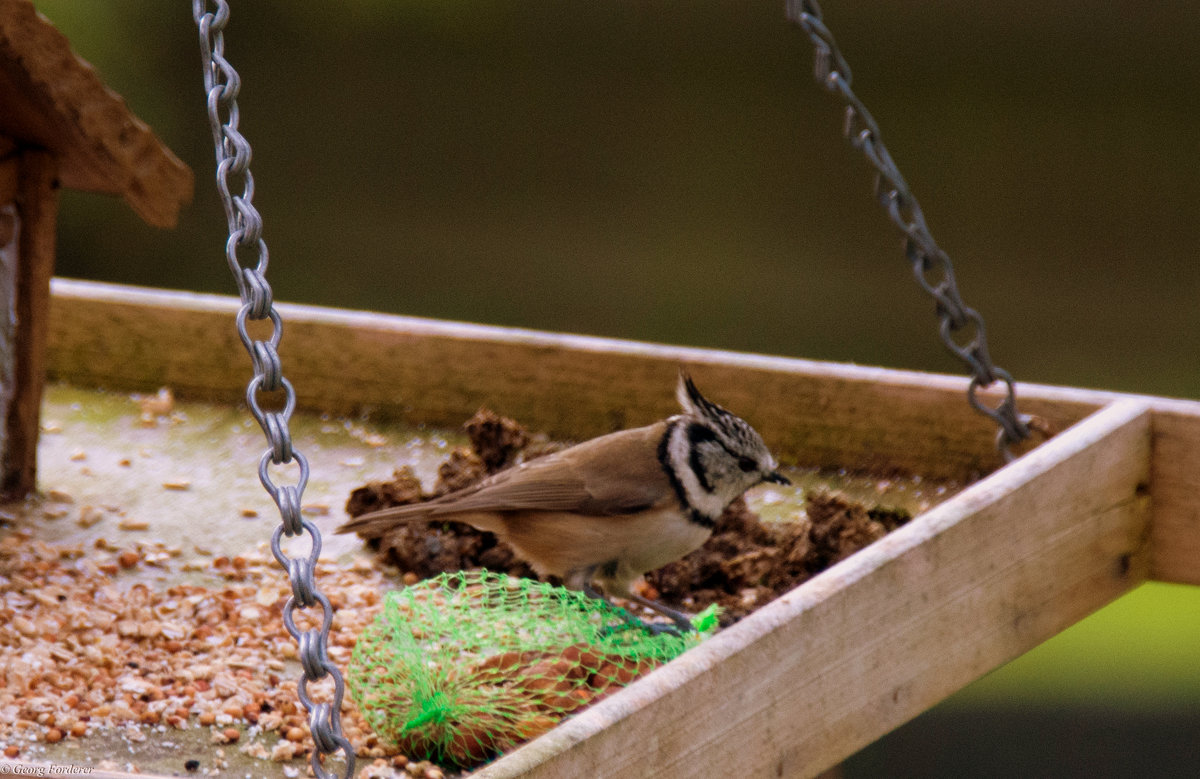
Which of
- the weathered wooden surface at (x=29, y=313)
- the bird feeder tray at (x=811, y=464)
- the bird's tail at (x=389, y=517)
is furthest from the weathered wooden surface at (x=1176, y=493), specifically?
the weathered wooden surface at (x=29, y=313)

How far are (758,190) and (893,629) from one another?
322 cm

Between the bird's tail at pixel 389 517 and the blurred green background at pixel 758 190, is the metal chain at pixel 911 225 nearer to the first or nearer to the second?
the bird's tail at pixel 389 517

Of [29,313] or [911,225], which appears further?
[29,313]

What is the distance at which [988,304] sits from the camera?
499 cm

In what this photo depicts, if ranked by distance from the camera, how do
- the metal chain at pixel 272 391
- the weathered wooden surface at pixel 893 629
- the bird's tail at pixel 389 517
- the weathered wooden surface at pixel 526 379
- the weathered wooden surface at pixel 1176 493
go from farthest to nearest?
1. the weathered wooden surface at pixel 526 379
2. the weathered wooden surface at pixel 1176 493
3. the bird's tail at pixel 389 517
4. the weathered wooden surface at pixel 893 629
5. the metal chain at pixel 272 391

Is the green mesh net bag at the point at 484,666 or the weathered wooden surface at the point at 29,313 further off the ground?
the weathered wooden surface at the point at 29,313

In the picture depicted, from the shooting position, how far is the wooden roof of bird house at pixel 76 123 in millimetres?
2484

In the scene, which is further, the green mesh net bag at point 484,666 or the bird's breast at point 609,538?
the bird's breast at point 609,538

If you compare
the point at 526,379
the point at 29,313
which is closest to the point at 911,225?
the point at 526,379

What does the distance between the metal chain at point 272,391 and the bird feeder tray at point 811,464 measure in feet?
0.77

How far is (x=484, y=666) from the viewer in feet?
6.59

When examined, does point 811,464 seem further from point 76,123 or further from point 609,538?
point 76,123

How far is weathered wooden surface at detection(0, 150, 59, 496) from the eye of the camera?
2.81m

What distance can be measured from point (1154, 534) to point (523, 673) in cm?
146
